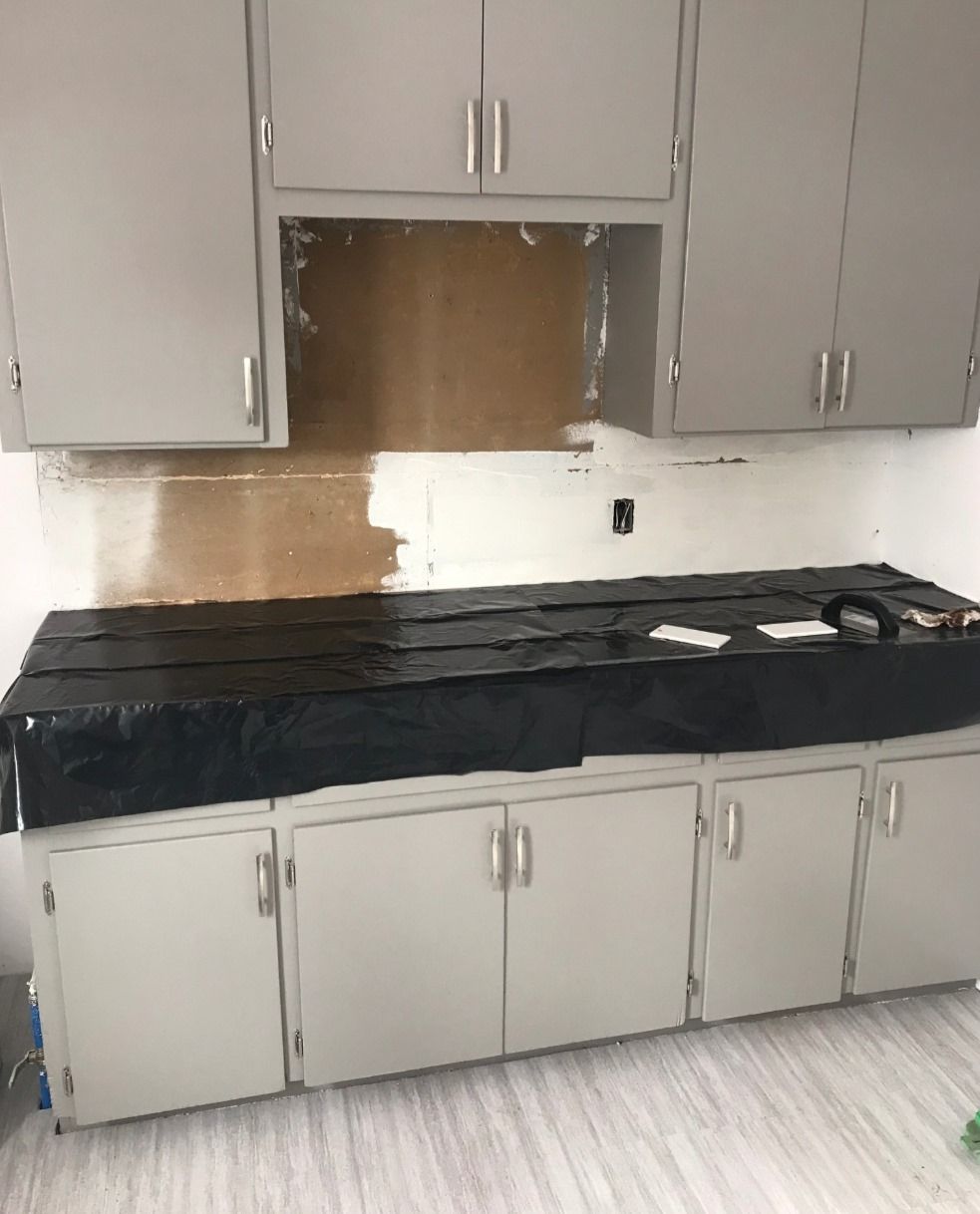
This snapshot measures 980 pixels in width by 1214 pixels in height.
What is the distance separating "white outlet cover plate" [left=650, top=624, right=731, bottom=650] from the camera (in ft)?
8.18

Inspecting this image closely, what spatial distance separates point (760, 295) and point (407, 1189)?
214cm

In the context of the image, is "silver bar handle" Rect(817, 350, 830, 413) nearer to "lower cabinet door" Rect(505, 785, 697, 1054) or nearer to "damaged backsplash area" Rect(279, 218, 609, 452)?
"damaged backsplash area" Rect(279, 218, 609, 452)

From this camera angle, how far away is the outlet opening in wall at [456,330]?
2.62 m

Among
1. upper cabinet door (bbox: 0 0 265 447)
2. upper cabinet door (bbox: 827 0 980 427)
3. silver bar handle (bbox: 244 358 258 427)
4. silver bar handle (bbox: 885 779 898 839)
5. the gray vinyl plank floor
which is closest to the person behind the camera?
upper cabinet door (bbox: 0 0 265 447)

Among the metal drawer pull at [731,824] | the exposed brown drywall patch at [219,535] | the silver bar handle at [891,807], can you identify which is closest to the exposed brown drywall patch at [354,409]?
the exposed brown drywall patch at [219,535]

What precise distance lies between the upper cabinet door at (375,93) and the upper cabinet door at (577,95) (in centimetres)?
6

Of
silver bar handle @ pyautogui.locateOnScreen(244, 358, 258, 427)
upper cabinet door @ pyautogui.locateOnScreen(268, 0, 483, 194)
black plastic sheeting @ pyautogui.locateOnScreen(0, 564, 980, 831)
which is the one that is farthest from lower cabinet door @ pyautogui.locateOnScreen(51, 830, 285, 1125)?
upper cabinet door @ pyautogui.locateOnScreen(268, 0, 483, 194)

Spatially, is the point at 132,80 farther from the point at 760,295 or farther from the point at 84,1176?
the point at 84,1176

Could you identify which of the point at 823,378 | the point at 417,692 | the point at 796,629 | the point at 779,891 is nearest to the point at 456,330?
the point at 823,378

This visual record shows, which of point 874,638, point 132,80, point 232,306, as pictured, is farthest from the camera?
point 874,638

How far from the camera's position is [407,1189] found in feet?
7.26

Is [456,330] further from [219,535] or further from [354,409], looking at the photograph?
[219,535]

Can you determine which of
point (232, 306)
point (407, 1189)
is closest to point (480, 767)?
point (407, 1189)

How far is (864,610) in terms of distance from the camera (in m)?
2.68
